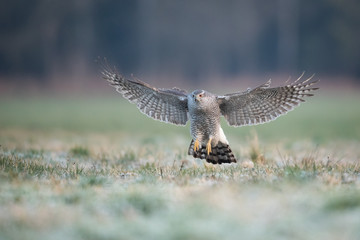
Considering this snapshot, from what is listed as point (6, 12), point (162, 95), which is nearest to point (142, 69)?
point (6, 12)

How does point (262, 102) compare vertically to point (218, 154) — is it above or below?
above

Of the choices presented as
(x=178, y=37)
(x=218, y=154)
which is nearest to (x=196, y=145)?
(x=218, y=154)

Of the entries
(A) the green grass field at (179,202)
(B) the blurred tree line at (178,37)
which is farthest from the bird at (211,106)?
(B) the blurred tree line at (178,37)

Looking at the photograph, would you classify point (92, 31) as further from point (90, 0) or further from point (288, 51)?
point (288, 51)

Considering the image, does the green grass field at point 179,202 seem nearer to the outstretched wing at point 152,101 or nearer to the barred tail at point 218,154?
the barred tail at point 218,154

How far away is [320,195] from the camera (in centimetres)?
507

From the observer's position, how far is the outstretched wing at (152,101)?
329 inches

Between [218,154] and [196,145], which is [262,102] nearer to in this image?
[218,154]

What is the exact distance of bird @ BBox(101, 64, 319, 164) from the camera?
7895mm

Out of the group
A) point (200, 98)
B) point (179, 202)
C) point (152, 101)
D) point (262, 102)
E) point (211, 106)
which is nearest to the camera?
point (179, 202)

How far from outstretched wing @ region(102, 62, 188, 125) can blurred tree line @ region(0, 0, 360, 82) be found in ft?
121

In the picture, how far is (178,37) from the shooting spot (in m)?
48.1

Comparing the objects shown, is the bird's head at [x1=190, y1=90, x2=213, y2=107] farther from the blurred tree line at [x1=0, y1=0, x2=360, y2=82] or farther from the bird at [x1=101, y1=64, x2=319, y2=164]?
the blurred tree line at [x1=0, y1=0, x2=360, y2=82]

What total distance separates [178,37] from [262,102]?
40.6 m
